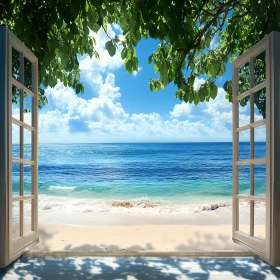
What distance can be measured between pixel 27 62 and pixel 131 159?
19.6m

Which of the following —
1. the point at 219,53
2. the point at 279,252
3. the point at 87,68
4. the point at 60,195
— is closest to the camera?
the point at 279,252

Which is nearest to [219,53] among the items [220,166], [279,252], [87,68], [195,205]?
[279,252]

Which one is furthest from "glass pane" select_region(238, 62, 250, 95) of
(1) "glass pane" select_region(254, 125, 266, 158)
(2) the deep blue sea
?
(2) the deep blue sea

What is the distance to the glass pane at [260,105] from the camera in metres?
2.66

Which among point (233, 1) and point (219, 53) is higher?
point (233, 1)

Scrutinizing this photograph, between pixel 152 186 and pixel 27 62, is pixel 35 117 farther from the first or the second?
pixel 152 186

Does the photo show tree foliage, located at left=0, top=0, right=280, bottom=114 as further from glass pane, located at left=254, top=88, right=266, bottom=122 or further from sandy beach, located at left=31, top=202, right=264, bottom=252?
sandy beach, located at left=31, top=202, right=264, bottom=252

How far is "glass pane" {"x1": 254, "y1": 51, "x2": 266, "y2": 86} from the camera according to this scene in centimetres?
269

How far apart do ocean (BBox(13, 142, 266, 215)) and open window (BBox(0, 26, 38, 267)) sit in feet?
34.6

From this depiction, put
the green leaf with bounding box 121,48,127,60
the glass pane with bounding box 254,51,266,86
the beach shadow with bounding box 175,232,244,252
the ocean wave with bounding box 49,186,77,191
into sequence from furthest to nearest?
1. the ocean wave with bounding box 49,186,77,191
2. the beach shadow with bounding box 175,232,244,252
3. the green leaf with bounding box 121,48,127,60
4. the glass pane with bounding box 254,51,266,86

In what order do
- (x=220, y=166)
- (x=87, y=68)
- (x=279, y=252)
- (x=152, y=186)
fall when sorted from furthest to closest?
(x=87, y=68) → (x=220, y=166) → (x=152, y=186) → (x=279, y=252)

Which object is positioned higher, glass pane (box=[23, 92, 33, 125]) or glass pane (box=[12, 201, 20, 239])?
glass pane (box=[23, 92, 33, 125])

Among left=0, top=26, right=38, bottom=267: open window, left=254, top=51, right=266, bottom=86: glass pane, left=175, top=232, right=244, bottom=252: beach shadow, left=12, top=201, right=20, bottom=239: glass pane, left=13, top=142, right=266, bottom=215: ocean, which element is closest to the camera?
left=0, top=26, right=38, bottom=267: open window

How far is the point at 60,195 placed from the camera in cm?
1617
